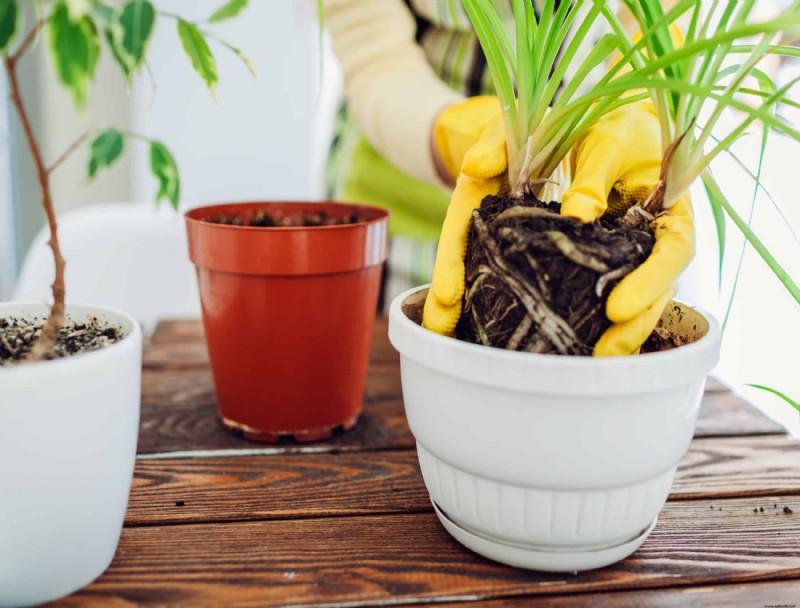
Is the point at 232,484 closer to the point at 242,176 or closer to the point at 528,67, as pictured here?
the point at 528,67

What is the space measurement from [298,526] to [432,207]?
755mm

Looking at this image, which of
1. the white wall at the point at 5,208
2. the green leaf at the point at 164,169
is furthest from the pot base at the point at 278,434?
the white wall at the point at 5,208

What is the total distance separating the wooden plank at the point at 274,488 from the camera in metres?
0.56

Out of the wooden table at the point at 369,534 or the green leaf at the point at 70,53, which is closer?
the green leaf at the point at 70,53

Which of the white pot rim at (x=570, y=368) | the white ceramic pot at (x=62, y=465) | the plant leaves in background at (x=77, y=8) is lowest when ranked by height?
the white ceramic pot at (x=62, y=465)

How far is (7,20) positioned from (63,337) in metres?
0.23

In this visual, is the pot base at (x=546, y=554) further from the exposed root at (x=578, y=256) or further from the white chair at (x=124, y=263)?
the white chair at (x=124, y=263)

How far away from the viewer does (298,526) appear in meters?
0.54

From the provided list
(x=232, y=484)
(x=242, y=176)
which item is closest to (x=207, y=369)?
(x=232, y=484)

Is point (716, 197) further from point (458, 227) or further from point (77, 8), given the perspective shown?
point (77, 8)

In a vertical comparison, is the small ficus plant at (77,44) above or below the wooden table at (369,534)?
above

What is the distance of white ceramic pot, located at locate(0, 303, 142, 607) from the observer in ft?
1.30

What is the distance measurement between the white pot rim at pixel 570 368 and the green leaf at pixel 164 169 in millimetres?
252

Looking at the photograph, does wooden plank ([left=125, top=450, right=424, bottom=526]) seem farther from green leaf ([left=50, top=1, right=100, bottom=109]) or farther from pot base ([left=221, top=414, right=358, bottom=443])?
green leaf ([left=50, top=1, right=100, bottom=109])
